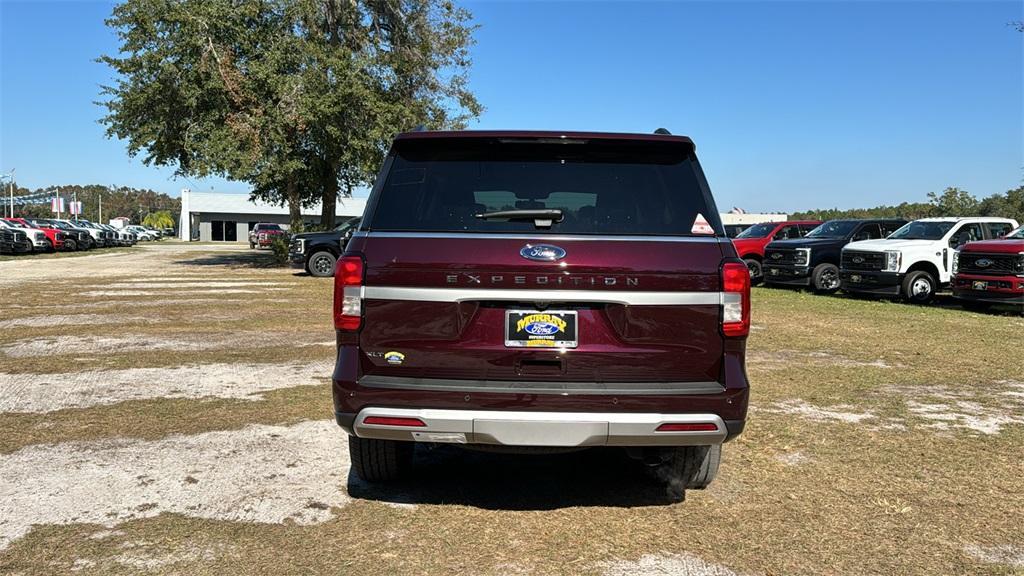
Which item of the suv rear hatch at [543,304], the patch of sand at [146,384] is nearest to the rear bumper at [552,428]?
the suv rear hatch at [543,304]

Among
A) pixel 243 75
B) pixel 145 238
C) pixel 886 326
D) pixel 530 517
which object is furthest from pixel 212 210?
pixel 530 517

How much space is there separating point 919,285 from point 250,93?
64.8 feet

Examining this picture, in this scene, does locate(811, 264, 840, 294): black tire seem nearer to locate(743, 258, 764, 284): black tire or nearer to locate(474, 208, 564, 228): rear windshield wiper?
locate(743, 258, 764, 284): black tire

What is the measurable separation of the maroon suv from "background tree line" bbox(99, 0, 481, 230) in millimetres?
20898

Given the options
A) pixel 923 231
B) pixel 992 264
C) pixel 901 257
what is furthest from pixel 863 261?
pixel 992 264

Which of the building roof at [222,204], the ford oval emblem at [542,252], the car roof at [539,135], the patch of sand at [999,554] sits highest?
the building roof at [222,204]

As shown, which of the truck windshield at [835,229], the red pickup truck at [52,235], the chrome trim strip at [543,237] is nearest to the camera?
the chrome trim strip at [543,237]

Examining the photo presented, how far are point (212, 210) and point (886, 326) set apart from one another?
7617cm

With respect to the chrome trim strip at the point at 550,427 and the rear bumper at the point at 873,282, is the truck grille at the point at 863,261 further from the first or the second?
the chrome trim strip at the point at 550,427

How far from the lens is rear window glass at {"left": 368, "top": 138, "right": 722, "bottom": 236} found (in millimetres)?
3896

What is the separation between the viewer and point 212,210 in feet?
259

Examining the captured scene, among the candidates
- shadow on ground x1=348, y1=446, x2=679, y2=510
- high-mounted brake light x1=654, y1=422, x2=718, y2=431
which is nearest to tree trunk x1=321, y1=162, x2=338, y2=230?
shadow on ground x1=348, y1=446, x2=679, y2=510

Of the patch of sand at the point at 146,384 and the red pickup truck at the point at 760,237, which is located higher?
the red pickup truck at the point at 760,237

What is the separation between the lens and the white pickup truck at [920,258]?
16.2 m
